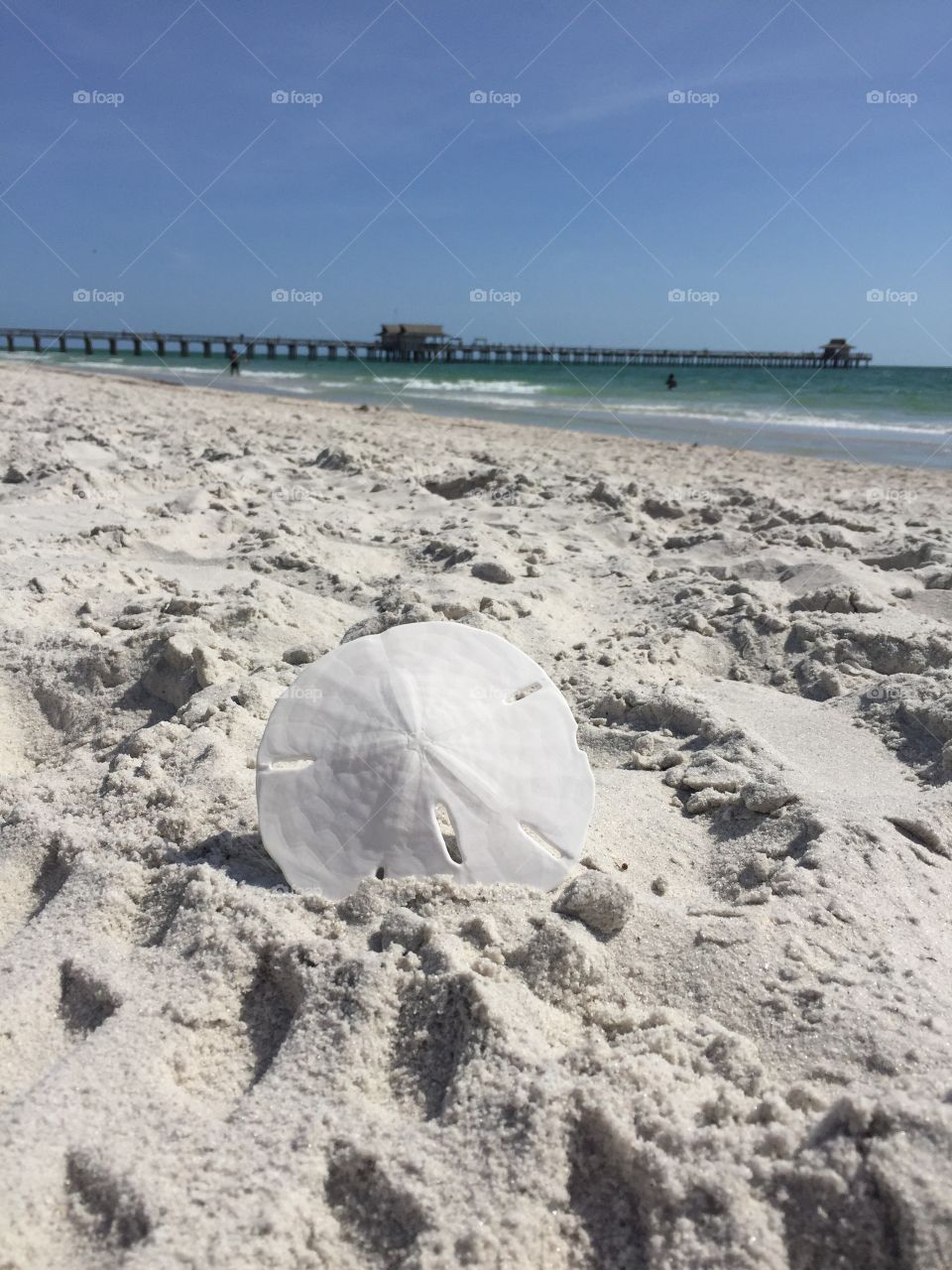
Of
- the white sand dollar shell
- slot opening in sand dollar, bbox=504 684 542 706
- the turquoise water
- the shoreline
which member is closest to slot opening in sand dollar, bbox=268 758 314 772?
the white sand dollar shell

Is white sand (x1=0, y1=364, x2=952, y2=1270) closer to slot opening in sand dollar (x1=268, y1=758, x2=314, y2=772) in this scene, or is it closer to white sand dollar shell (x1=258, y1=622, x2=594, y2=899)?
white sand dollar shell (x1=258, y1=622, x2=594, y2=899)

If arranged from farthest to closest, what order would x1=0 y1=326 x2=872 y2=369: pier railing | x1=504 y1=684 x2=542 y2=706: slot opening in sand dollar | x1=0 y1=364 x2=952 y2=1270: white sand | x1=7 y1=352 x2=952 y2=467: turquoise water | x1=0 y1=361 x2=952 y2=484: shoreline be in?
1. x1=0 y1=326 x2=872 y2=369: pier railing
2. x1=7 y1=352 x2=952 y2=467: turquoise water
3. x1=0 y1=361 x2=952 y2=484: shoreline
4. x1=504 y1=684 x2=542 y2=706: slot opening in sand dollar
5. x1=0 y1=364 x2=952 y2=1270: white sand

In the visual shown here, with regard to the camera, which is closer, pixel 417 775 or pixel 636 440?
pixel 417 775

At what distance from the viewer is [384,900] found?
1876mm

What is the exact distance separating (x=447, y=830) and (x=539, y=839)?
0.76ft

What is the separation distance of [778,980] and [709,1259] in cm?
59

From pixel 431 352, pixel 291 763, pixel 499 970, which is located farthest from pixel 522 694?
pixel 431 352

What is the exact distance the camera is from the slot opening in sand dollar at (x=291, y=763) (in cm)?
204

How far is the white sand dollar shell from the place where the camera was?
1957mm

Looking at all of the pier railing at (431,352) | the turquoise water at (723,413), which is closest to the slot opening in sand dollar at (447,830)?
the turquoise water at (723,413)

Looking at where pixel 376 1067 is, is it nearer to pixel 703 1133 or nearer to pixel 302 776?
pixel 703 1133

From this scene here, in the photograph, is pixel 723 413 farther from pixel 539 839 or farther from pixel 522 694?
pixel 539 839

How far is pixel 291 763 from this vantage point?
2082 mm

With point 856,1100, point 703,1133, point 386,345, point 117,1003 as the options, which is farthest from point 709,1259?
point 386,345
